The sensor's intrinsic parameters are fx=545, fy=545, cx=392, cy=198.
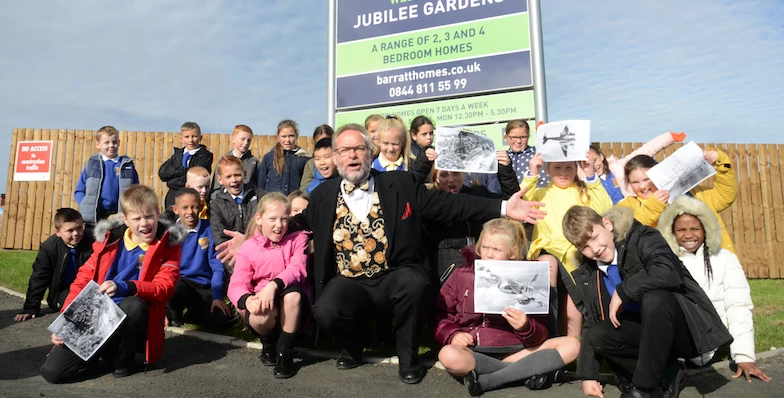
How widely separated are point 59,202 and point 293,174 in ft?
27.1

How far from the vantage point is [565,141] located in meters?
4.15

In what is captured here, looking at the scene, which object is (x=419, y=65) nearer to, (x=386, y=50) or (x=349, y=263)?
(x=386, y=50)

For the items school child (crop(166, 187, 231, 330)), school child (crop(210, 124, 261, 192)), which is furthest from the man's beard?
school child (crop(210, 124, 261, 192))

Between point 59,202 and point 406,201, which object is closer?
point 406,201

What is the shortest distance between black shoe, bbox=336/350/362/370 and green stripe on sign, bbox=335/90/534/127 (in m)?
3.96

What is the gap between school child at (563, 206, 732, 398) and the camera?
3.05 metres

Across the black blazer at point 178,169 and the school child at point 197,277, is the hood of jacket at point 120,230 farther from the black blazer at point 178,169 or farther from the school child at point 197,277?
the black blazer at point 178,169

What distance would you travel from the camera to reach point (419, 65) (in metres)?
7.42

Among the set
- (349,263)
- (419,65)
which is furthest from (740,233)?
(349,263)

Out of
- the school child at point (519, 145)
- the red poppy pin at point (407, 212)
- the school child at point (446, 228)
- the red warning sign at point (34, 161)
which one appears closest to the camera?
the red poppy pin at point (407, 212)

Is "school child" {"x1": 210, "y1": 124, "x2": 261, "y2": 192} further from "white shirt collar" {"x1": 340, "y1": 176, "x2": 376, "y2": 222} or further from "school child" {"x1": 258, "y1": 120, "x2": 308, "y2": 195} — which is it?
"white shirt collar" {"x1": 340, "y1": 176, "x2": 376, "y2": 222}

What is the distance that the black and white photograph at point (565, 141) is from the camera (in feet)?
13.5

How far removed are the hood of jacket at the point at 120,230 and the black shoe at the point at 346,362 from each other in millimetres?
1484

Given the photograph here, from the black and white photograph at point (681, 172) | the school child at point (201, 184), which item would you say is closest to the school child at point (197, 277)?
the school child at point (201, 184)
